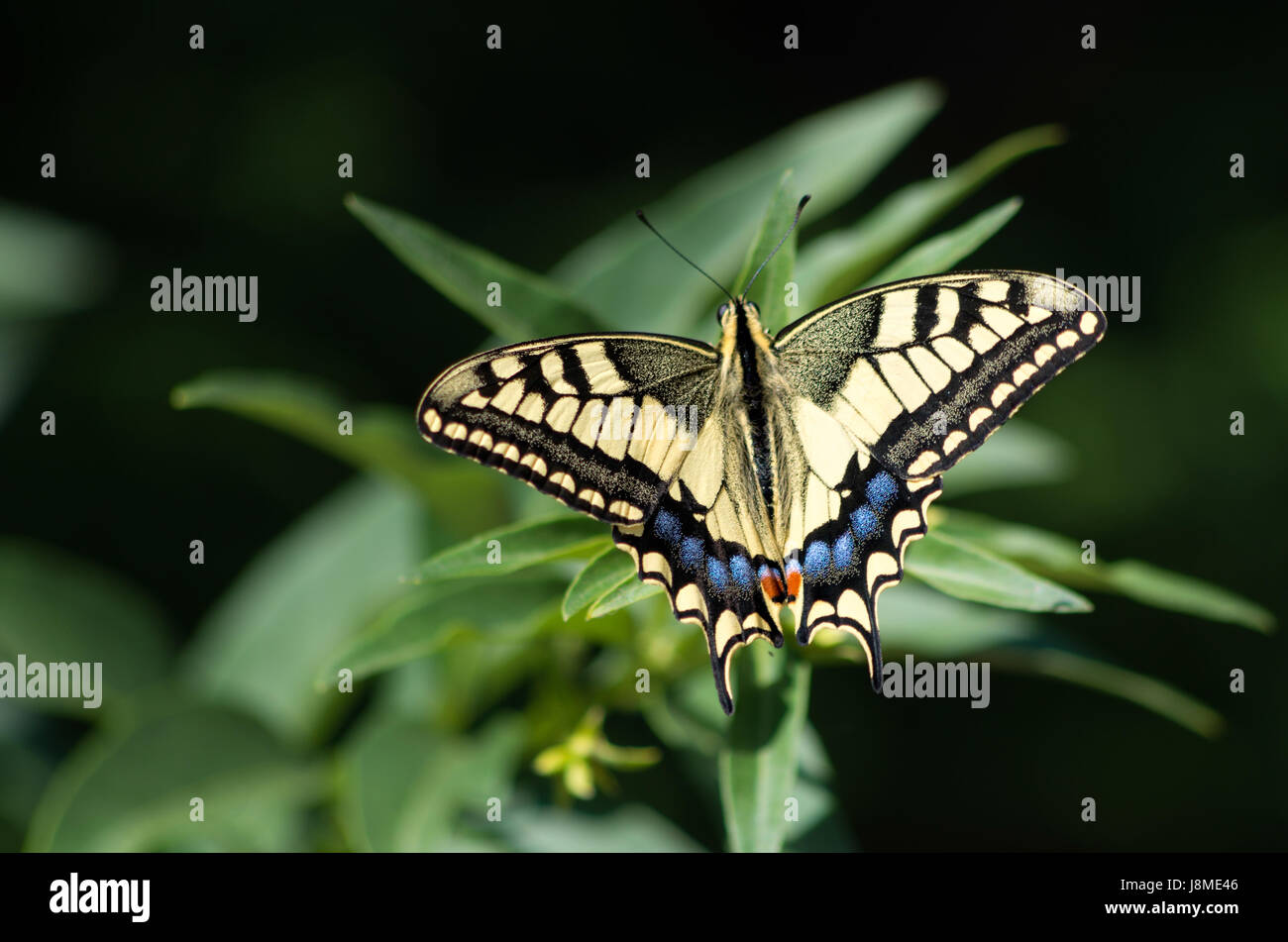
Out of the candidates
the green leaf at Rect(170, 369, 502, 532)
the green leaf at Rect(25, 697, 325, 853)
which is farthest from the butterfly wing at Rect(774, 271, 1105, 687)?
the green leaf at Rect(25, 697, 325, 853)

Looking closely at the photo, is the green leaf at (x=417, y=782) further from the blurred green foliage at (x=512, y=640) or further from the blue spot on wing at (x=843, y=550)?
the blue spot on wing at (x=843, y=550)

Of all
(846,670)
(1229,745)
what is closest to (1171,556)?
(1229,745)

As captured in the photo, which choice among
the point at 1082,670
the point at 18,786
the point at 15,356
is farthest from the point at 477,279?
the point at 15,356

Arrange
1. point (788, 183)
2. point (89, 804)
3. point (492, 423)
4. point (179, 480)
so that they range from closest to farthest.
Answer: point (788, 183) → point (492, 423) → point (89, 804) → point (179, 480)

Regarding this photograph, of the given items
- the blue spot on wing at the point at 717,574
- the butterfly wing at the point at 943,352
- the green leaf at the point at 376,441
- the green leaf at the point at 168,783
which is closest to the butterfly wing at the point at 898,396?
the butterfly wing at the point at 943,352

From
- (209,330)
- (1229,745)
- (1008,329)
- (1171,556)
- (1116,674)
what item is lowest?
(1229,745)

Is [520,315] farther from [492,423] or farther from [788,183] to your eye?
[788,183]

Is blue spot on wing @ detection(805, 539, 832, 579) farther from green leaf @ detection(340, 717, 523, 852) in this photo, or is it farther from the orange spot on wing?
green leaf @ detection(340, 717, 523, 852)
